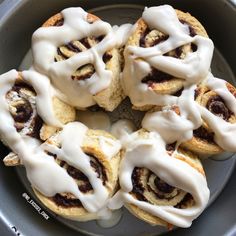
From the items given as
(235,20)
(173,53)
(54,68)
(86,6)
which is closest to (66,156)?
(54,68)

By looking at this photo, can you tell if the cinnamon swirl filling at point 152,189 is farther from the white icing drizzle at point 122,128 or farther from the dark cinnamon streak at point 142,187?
the white icing drizzle at point 122,128

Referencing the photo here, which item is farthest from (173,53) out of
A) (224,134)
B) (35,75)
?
(35,75)

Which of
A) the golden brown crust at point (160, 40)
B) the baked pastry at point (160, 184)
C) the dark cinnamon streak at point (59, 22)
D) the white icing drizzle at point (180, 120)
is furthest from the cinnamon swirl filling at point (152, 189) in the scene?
the dark cinnamon streak at point (59, 22)

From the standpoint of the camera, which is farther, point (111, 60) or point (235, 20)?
point (235, 20)

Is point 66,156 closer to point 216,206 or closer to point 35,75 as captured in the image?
point 35,75

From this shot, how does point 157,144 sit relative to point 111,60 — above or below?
below

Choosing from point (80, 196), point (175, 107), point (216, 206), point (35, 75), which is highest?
point (35, 75)

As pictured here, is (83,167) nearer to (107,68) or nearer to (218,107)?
(107,68)
